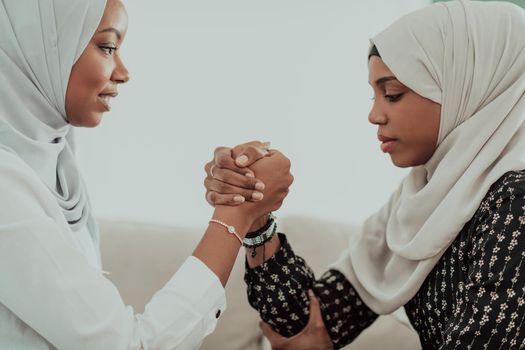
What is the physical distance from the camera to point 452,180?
155 centimetres

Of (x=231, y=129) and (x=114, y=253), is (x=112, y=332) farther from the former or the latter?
(x=231, y=129)

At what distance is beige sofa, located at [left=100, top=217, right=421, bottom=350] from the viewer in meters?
2.14

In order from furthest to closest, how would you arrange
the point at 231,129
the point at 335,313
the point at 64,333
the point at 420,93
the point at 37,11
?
the point at 231,129 < the point at 335,313 < the point at 420,93 < the point at 37,11 < the point at 64,333

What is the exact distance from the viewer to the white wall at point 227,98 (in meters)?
2.85

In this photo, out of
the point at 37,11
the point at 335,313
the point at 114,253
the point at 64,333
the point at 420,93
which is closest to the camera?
the point at 64,333

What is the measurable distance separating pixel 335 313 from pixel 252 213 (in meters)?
0.43

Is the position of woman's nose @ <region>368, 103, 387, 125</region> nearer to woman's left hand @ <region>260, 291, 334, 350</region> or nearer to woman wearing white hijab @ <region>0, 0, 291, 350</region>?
woman wearing white hijab @ <region>0, 0, 291, 350</region>

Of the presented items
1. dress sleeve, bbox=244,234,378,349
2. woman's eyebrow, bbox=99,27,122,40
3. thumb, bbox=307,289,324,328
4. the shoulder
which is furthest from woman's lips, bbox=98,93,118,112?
the shoulder

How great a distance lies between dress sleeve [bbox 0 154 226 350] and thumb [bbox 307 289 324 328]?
0.54 m

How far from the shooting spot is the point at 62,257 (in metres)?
1.24

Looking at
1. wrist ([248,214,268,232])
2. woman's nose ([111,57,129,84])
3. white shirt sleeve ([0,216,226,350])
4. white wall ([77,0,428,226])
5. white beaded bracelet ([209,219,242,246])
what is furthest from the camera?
white wall ([77,0,428,226])

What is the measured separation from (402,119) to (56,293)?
84cm

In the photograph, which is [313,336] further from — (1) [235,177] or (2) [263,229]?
(1) [235,177]

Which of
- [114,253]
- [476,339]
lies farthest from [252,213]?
[114,253]
